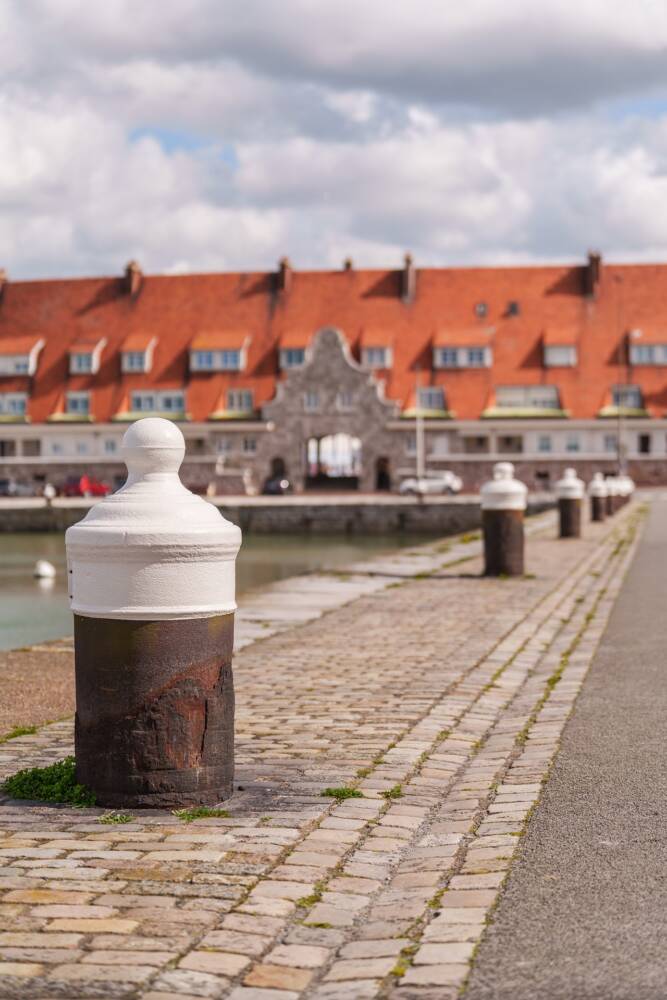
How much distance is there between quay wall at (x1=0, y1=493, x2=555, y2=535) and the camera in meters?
59.6

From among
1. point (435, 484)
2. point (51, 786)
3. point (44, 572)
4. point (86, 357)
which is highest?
point (86, 357)

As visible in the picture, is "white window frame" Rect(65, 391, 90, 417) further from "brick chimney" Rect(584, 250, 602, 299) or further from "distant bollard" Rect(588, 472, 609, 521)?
"distant bollard" Rect(588, 472, 609, 521)

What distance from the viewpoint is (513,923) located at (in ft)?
15.0

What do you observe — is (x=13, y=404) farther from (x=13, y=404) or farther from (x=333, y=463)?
(x=333, y=463)

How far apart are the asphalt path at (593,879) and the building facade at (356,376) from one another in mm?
73420

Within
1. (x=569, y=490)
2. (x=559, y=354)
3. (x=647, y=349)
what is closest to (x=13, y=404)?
(x=559, y=354)

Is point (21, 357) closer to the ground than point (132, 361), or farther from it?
farther from it

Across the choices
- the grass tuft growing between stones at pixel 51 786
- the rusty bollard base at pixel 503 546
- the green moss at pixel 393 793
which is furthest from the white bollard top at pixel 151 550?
the rusty bollard base at pixel 503 546

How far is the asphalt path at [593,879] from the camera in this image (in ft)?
13.4

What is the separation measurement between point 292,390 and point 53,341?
1634 cm

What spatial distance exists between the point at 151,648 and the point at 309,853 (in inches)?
43.7

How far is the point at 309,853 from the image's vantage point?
5.34 m

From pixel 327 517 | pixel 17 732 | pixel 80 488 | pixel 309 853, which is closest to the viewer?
pixel 309 853

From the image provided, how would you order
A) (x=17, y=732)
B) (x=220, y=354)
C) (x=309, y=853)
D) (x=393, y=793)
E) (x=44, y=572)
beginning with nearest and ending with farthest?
(x=309, y=853), (x=393, y=793), (x=17, y=732), (x=44, y=572), (x=220, y=354)
